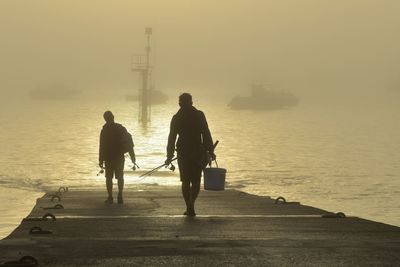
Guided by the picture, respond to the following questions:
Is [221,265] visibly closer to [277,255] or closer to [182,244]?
[277,255]

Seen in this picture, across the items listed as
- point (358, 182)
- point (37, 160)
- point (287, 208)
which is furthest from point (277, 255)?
point (37, 160)

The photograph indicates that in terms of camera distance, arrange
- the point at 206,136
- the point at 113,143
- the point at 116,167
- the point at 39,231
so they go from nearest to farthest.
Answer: the point at 39,231
the point at 206,136
the point at 113,143
the point at 116,167

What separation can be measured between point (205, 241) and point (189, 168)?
3462mm

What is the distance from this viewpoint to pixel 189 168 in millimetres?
15250

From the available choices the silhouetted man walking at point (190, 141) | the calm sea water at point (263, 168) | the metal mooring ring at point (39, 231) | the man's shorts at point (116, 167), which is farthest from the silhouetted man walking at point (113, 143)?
the calm sea water at point (263, 168)

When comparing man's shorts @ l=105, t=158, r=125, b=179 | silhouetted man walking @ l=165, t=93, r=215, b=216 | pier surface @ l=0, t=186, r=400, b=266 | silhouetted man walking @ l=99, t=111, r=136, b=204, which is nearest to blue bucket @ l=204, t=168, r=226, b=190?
pier surface @ l=0, t=186, r=400, b=266

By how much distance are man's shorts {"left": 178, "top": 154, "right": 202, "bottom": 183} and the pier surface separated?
659mm

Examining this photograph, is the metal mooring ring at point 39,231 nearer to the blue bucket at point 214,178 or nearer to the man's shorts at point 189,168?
the man's shorts at point 189,168

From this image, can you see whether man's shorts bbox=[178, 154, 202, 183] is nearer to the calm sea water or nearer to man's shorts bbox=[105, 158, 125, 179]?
man's shorts bbox=[105, 158, 125, 179]

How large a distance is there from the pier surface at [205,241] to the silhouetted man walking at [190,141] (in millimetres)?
718

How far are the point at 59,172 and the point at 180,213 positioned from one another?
151 feet

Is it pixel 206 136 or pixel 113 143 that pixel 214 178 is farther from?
pixel 113 143

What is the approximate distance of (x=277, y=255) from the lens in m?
10.6

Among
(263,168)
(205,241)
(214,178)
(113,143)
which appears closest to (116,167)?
(113,143)
